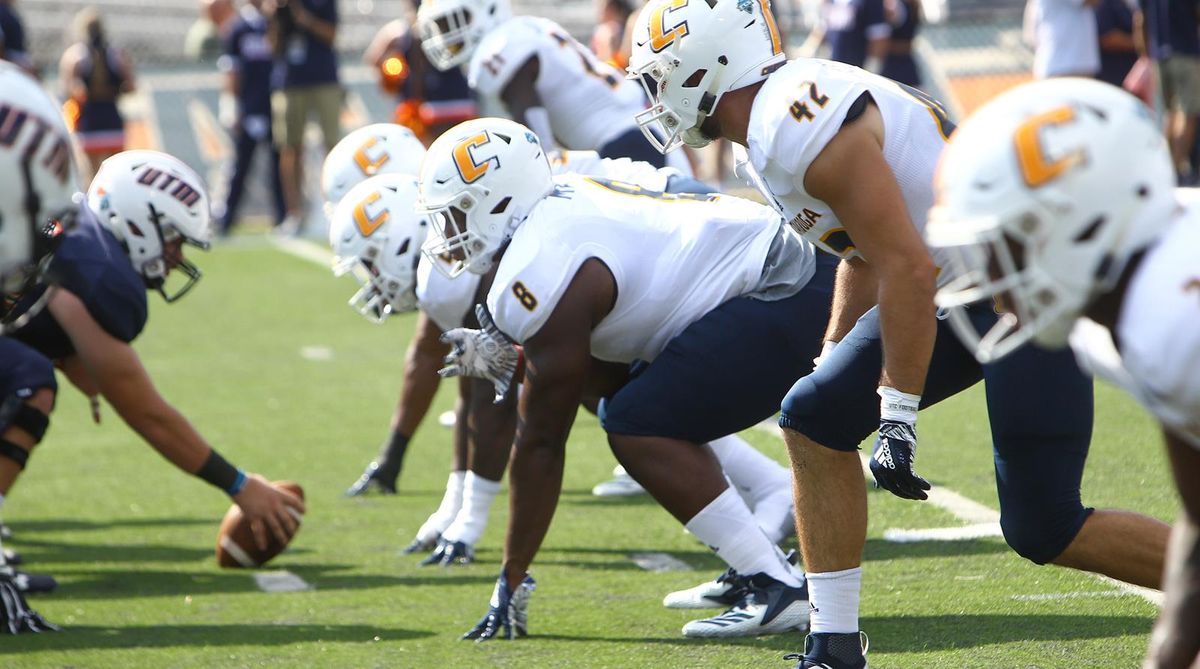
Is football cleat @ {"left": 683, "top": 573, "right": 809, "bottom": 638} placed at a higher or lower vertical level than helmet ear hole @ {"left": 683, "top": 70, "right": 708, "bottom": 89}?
lower

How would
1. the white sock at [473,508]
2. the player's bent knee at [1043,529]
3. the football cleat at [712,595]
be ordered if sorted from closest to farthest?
the player's bent knee at [1043,529] < the football cleat at [712,595] < the white sock at [473,508]

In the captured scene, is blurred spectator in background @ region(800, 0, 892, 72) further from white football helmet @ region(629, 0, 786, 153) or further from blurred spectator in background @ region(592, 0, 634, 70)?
white football helmet @ region(629, 0, 786, 153)

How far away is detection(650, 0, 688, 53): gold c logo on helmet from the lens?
12.2 ft

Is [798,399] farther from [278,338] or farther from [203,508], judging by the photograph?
[278,338]

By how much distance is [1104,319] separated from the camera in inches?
92.9

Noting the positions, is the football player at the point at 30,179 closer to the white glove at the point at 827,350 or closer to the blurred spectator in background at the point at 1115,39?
the white glove at the point at 827,350

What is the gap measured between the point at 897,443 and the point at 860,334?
1.22 ft

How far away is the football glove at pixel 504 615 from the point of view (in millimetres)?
4043

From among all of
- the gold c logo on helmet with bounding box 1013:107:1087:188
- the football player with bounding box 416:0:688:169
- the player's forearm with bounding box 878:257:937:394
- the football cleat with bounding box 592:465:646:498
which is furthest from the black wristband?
the gold c logo on helmet with bounding box 1013:107:1087:188

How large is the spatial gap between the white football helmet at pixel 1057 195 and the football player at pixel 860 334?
86cm

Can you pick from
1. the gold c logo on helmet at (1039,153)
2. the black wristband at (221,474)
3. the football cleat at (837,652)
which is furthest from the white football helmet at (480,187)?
the gold c logo on helmet at (1039,153)

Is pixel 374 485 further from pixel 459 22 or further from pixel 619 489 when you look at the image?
pixel 459 22

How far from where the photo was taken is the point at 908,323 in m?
3.21

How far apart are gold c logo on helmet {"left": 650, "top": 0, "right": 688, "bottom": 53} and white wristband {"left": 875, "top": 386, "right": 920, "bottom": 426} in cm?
105
